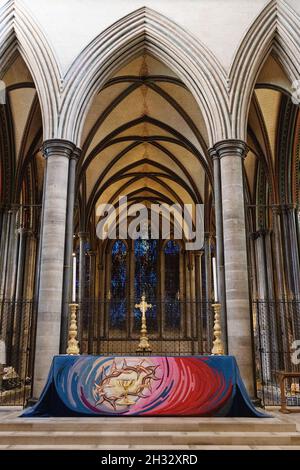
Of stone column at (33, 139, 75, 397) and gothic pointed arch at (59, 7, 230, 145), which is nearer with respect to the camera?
stone column at (33, 139, 75, 397)

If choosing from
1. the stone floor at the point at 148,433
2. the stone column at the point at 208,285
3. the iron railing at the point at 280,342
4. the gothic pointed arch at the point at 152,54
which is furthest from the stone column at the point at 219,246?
the stone column at the point at 208,285

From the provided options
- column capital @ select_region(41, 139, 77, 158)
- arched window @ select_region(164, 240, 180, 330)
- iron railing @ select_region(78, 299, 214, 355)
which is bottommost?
iron railing @ select_region(78, 299, 214, 355)

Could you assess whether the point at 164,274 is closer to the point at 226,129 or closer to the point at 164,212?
the point at 164,212

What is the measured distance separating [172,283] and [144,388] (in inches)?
609

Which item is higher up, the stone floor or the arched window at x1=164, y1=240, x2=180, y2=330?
the arched window at x1=164, y1=240, x2=180, y2=330

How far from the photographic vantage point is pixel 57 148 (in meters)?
9.51

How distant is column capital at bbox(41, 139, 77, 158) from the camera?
9492 mm

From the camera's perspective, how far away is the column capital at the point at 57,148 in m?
9.49

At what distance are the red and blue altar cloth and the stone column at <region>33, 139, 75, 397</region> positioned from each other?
6.57 feet

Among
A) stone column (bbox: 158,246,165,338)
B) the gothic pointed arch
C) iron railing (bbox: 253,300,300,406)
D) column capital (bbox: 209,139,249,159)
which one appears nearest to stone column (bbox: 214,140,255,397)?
column capital (bbox: 209,139,249,159)

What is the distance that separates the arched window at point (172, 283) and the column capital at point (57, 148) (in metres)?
12.6

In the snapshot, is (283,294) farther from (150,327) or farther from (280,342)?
(150,327)

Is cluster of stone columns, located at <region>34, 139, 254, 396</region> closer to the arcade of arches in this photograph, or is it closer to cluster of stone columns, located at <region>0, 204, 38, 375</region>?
the arcade of arches

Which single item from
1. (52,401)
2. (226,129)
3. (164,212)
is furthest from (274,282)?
(52,401)
